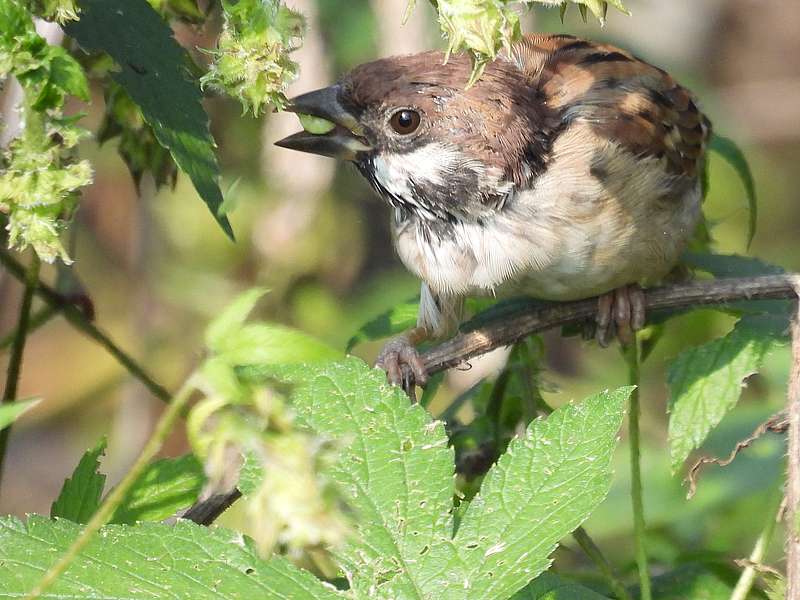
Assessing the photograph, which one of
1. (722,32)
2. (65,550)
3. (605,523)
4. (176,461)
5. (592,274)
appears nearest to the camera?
(65,550)

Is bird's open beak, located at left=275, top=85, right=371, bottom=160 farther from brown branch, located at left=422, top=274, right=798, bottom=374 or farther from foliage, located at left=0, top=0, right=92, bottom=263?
foliage, located at left=0, top=0, right=92, bottom=263

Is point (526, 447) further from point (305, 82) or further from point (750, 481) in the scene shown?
point (305, 82)

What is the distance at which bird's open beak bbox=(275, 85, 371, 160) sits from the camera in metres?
2.51

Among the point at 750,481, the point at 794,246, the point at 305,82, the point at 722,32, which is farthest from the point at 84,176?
the point at 722,32

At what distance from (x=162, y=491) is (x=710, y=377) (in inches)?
38.7

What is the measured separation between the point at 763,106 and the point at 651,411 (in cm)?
329

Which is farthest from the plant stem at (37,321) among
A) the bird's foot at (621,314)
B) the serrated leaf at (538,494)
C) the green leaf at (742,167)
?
the green leaf at (742,167)

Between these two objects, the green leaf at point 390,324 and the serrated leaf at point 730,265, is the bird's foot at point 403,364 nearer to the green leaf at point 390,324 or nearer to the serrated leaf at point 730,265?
the green leaf at point 390,324

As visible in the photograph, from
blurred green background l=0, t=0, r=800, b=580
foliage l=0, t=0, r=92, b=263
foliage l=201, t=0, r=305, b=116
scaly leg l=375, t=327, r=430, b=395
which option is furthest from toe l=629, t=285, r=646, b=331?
foliage l=0, t=0, r=92, b=263

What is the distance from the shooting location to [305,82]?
4.08 meters

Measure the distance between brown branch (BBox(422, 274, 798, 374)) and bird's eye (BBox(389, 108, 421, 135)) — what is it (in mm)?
451

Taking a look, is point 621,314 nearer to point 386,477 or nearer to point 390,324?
point 390,324

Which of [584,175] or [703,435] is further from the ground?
[584,175]

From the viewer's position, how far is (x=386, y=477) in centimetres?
163
